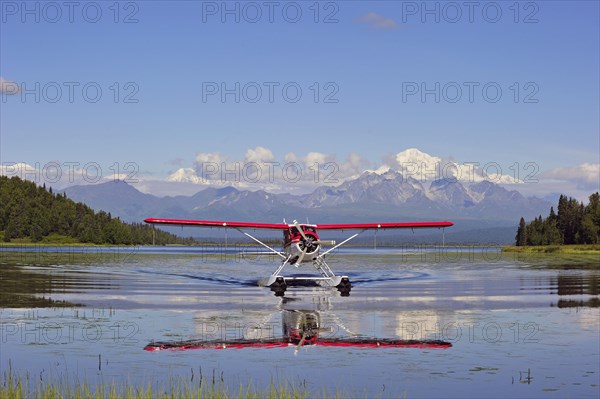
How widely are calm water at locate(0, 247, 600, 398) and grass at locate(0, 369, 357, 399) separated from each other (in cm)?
47

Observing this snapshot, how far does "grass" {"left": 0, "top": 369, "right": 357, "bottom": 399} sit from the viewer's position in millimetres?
11508

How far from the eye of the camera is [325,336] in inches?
742

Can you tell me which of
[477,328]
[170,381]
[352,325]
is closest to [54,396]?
[170,381]

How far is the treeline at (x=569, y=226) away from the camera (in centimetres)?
Result: 13162

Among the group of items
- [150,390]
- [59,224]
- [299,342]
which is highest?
[59,224]

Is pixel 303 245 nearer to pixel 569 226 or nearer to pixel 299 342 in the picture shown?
pixel 299 342

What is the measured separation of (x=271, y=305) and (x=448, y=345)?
396 inches

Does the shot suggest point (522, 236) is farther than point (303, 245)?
Yes

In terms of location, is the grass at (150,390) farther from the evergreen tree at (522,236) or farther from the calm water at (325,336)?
the evergreen tree at (522,236)

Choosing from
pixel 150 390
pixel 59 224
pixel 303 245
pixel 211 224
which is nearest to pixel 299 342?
pixel 150 390

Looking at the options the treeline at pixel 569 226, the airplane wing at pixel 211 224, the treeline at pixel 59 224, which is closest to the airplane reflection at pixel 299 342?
the airplane wing at pixel 211 224

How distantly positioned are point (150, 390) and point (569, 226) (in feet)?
447

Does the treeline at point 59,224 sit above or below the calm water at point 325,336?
above

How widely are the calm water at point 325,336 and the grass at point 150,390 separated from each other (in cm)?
47
